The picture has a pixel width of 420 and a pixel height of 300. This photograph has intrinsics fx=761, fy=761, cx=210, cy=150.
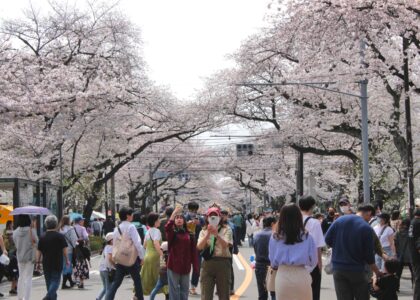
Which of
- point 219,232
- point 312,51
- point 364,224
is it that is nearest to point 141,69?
point 312,51

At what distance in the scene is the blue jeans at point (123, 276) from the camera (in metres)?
11.3

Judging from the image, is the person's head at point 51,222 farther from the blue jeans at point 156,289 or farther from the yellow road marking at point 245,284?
the yellow road marking at point 245,284

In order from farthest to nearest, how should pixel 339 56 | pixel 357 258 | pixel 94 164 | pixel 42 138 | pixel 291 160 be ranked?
pixel 291 160
pixel 94 164
pixel 42 138
pixel 339 56
pixel 357 258

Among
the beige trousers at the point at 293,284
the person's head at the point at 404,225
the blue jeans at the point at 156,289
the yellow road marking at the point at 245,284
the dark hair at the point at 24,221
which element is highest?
the dark hair at the point at 24,221

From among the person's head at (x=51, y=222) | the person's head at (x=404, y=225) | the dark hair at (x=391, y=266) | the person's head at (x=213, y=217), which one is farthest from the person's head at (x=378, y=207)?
the dark hair at (x=391, y=266)

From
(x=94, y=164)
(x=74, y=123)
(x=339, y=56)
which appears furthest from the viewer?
(x=94, y=164)

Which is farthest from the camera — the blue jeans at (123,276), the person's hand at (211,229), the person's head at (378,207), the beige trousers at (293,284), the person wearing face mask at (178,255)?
the person's head at (378,207)

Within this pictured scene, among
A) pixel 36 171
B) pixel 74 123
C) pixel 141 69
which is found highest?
pixel 141 69

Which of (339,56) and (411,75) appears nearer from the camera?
(339,56)

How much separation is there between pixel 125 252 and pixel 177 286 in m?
1.15

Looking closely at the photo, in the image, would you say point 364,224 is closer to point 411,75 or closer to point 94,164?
point 411,75

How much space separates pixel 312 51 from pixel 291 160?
3749 cm

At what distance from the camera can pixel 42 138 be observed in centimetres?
3091

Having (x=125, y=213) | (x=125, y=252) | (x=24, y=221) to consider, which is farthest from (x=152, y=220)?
(x=24, y=221)
